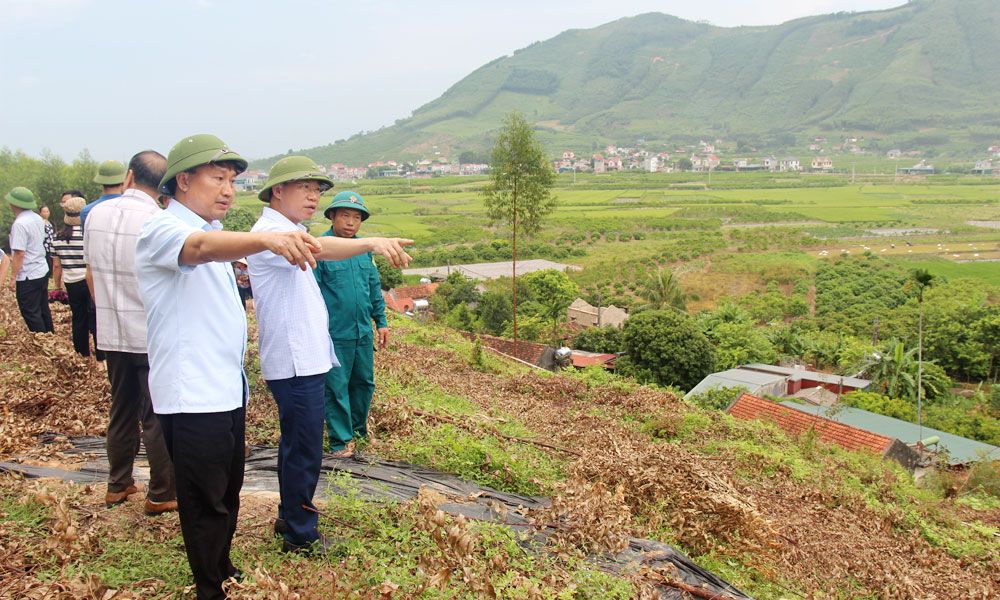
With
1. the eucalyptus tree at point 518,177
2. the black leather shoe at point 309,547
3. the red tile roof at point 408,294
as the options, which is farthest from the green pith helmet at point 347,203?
the red tile roof at point 408,294

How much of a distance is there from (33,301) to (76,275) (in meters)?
1.57

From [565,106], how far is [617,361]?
176m

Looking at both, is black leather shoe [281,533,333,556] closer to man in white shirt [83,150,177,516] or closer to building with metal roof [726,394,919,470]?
man in white shirt [83,150,177,516]

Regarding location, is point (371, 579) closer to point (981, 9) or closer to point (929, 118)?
point (929, 118)

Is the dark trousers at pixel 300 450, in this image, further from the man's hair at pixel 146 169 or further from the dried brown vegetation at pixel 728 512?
the man's hair at pixel 146 169

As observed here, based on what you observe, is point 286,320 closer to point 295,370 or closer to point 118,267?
point 295,370

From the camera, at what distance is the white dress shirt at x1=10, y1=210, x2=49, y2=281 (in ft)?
19.3

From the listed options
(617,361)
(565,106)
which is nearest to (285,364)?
(617,361)

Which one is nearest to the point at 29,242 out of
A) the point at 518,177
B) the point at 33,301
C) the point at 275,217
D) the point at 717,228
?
the point at 33,301

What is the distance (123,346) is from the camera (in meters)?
3.22

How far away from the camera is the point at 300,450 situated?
288cm

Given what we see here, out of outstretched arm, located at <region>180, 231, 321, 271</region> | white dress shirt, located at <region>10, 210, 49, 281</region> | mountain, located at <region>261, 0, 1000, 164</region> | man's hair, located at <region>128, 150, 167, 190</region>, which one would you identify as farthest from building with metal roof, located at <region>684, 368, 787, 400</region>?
mountain, located at <region>261, 0, 1000, 164</region>

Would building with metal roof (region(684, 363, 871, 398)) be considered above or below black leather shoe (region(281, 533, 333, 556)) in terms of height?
below

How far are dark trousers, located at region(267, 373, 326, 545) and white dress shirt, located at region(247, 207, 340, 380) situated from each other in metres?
0.06
